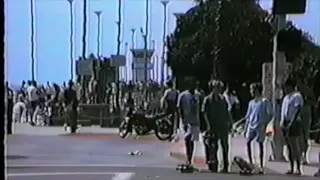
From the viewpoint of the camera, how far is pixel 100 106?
18.6 metres

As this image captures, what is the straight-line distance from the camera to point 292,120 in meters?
10.5

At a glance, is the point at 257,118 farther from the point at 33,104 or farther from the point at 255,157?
the point at 33,104

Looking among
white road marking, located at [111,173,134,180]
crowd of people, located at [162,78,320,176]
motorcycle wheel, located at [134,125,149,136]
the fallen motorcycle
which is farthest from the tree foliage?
motorcycle wheel, located at [134,125,149,136]

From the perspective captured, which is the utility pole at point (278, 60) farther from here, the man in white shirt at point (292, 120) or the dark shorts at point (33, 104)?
the dark shorts at point (33, 104)

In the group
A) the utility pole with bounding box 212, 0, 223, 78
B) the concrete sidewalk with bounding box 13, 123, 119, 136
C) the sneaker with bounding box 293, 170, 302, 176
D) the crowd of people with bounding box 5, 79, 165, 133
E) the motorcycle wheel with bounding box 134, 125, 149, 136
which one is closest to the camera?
the sneaker with bounding box 293, 170, 302, 176

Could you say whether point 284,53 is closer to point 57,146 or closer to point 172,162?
point 172,162

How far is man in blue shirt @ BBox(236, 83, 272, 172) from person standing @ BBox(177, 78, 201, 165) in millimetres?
743

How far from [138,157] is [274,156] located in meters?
2.62

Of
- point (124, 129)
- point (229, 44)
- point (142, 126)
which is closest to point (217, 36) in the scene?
point (229, 44)

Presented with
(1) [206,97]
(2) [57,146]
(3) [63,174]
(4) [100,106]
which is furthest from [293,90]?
(4) [100,106]

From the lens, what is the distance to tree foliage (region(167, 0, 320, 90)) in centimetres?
1273

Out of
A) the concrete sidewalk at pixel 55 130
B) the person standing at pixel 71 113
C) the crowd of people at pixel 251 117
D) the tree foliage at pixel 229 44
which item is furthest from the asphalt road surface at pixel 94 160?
the tree foliage at pixel 229 44

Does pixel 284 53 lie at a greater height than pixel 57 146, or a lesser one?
greater

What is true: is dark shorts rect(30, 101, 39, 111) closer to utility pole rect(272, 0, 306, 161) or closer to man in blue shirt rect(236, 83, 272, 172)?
utility pole rect(272, 0, 306, 161)
